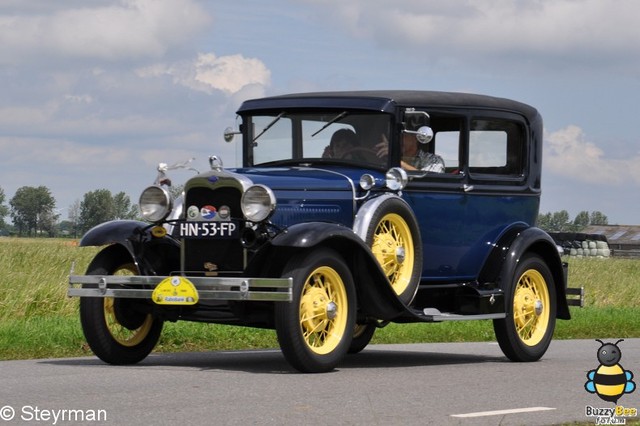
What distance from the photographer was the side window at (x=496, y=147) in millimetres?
12312

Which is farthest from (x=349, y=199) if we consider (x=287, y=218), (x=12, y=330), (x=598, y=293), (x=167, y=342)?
(x=598, y=293)

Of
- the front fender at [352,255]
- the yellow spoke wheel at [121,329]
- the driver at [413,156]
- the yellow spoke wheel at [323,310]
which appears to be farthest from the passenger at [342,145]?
the yellow spoke wheel at [121,329]

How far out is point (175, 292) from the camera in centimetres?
977

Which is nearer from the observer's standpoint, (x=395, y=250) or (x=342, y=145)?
(x=395, y=250)

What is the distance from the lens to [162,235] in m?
10.6

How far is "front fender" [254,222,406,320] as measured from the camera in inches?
381

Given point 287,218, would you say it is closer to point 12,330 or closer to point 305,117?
point 305,117

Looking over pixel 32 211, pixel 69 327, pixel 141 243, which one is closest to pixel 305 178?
pixel 141 243

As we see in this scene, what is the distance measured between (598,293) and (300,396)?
60.8 feet

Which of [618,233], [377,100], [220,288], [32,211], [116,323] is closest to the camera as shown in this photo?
[220,288]

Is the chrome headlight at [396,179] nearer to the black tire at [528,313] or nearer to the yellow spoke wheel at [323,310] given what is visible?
the yellow spoke wheel at [323,310]

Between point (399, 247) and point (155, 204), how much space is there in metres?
2.13

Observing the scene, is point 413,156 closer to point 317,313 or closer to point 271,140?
point 271,140

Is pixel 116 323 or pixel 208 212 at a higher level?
pixel 208 212
